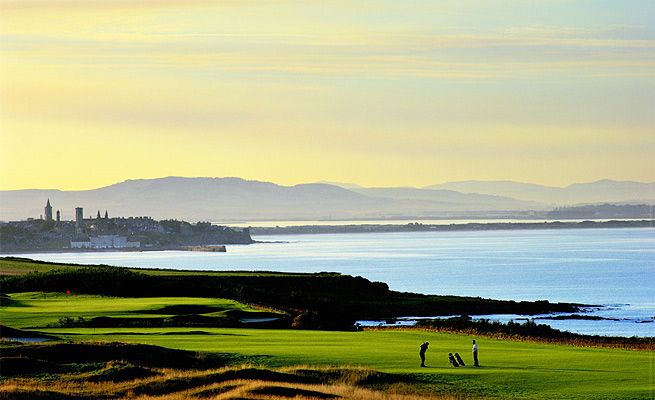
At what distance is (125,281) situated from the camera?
92.3m

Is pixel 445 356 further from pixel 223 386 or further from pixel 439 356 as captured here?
pixel 223 386

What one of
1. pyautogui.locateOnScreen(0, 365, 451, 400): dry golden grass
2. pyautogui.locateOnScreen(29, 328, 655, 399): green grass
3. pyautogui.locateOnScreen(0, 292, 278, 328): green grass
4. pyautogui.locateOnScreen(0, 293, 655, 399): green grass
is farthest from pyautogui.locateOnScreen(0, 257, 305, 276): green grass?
pyautogui.locateOnScreen(0, 365, 451, 400): dry golden grass

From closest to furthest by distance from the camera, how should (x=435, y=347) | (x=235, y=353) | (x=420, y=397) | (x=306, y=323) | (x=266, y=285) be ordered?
(x=420, y=397)
(x=235, y=353)
(x=435, y=347)
(x=306, y=323)
(x=266, y=285)

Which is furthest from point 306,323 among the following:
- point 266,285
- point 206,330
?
point 266,285

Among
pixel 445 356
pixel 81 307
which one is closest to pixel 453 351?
pixel 445 356

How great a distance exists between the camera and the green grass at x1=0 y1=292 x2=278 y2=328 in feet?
205

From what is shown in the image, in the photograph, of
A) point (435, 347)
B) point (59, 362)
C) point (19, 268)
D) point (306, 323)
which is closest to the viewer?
point (59, 362)

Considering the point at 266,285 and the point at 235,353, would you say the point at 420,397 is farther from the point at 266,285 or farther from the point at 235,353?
the point at 266,285

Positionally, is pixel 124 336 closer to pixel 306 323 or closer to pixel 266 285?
pixel 306 323

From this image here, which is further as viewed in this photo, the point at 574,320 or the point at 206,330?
the point at 574,320

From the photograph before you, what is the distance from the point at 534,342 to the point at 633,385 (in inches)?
775

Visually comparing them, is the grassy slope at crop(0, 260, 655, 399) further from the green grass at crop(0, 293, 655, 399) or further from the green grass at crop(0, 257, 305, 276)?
the green grass at crop(0, 257, 305, 276)

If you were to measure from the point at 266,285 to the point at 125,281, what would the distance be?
14711 millimetres

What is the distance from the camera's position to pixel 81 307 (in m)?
71.2
